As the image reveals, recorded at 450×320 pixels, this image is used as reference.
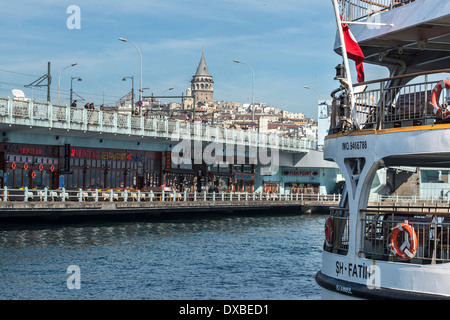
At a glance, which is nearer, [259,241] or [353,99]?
[353,99]

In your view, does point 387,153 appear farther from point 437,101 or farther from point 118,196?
point 118,196

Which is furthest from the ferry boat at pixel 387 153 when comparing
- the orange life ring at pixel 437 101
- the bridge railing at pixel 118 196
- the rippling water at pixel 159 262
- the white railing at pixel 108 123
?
the white railing at pixel 108 123

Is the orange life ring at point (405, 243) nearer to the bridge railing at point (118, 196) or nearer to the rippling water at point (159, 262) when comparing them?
the rippling water at point (159, 262)

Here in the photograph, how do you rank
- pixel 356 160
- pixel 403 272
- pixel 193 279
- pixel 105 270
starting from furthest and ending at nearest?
pixel 105 270, pixel 193 279, pixel 356 160, pixel 403 272

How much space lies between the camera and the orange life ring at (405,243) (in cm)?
1289

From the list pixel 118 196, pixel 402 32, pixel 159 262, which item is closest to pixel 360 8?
pixel 402 32

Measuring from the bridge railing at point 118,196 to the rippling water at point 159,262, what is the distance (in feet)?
6.37

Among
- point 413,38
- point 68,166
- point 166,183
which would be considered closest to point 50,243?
point 68,166

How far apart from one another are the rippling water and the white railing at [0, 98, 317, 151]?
22.3 ft

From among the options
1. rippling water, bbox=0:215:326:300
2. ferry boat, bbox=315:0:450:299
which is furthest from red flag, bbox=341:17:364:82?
rippling water, bbox=0:215:326:300

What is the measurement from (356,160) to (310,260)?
55.0ft

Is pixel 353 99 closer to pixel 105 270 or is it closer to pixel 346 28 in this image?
pixel 346 28

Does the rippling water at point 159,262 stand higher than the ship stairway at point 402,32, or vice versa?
the ship stairway at point 402,32

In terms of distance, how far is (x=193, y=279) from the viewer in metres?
24.4
